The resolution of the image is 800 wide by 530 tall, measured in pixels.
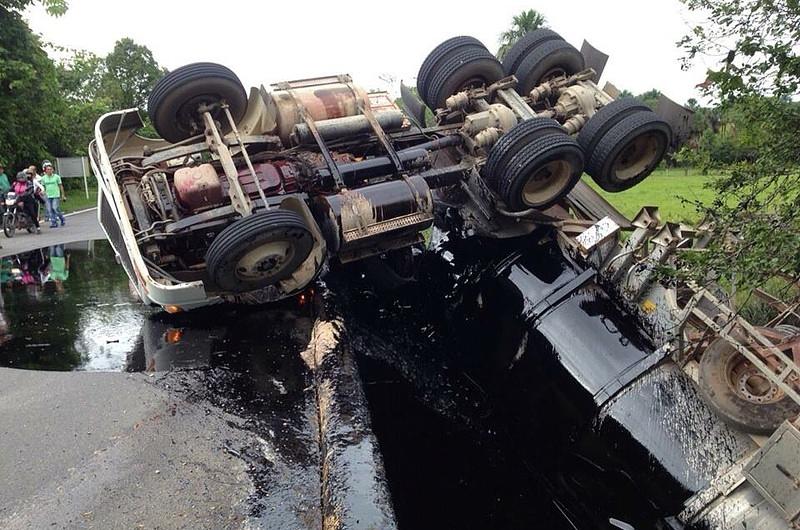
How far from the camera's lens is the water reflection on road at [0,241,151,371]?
5012 mm

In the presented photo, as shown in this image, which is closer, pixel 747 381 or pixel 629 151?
pixel 747 381

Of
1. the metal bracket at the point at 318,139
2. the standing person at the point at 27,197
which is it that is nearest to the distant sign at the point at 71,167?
the standing person at the point at 27,197

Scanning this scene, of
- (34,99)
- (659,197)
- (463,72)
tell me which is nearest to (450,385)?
(463,72)

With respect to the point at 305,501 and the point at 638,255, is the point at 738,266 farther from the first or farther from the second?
the point at 305,501

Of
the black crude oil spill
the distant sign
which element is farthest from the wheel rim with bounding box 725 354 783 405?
the distant sign

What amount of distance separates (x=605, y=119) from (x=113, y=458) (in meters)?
4.73

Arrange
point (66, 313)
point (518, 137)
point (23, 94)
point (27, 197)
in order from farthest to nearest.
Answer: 1. point (23, 94)
2. point (27, 197)
3. point (66, 313)
4. point (518, 137)

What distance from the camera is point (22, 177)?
1079 cm

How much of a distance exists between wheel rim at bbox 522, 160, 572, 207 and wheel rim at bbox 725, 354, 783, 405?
2.18 m

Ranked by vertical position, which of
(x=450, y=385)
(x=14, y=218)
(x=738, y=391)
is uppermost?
(x=14, y=218)

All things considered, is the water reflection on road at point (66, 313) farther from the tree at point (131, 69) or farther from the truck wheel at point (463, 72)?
the tree at point (131, 69)

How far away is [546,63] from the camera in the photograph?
21.7ft

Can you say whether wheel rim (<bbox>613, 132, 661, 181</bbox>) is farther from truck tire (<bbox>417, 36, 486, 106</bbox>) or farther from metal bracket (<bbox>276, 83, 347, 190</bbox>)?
metal bracket (<bbox>276, 83, 347, 190</bbox>)

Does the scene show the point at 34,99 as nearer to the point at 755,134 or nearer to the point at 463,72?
the point at 463,72
